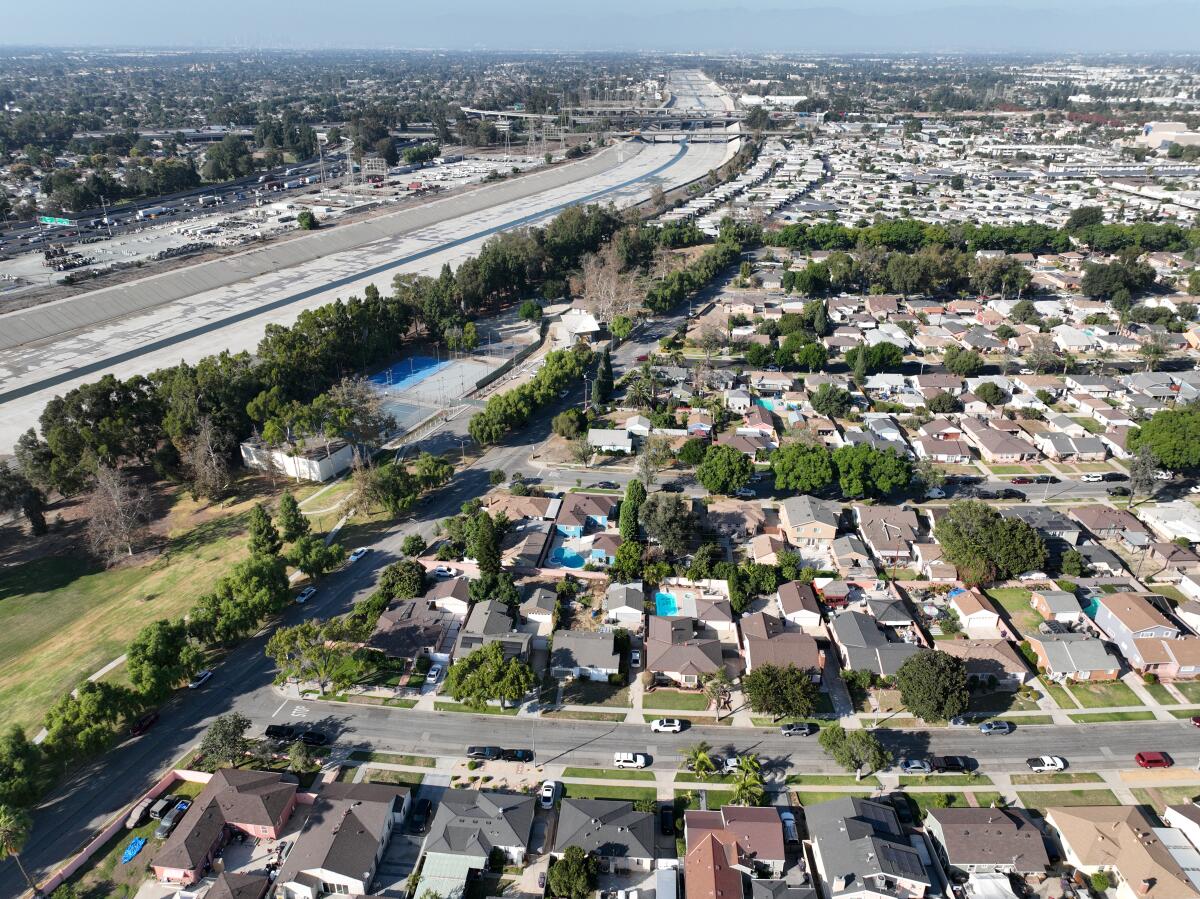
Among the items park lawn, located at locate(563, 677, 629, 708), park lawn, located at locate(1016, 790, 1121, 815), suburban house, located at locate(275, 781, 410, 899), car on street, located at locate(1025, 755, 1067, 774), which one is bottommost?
park lawn, located at locate(563, 677, 629, 708)

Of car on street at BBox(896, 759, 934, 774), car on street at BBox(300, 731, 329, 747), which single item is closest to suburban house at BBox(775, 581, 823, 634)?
car on street at BBox(896, 759, 934, 774)

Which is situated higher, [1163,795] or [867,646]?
[867,646]

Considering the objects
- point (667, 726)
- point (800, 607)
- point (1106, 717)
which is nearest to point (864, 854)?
point (667, 726)

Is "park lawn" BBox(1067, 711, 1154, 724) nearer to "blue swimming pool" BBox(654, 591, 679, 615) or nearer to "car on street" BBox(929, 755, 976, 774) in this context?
"car on street" BBox(929, 755, 976, 774)

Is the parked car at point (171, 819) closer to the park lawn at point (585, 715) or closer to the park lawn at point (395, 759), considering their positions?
the park lawn at point (395, 759)

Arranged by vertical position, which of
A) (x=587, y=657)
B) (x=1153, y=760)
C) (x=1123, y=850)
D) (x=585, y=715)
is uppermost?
(x=1123, y=850)

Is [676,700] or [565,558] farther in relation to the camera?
[565,558]

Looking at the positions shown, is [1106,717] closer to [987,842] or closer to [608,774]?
[987,842]
